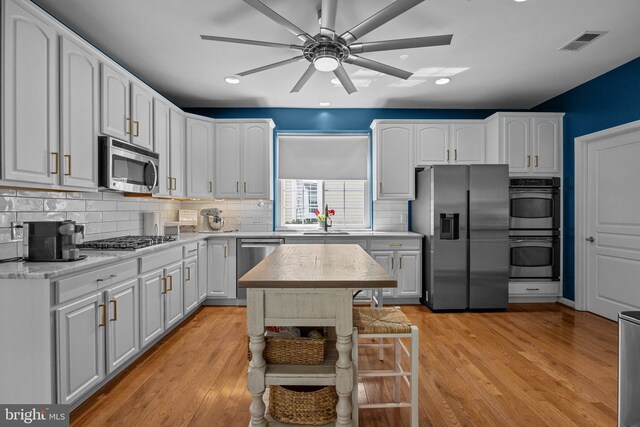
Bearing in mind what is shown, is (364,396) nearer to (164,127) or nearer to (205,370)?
(205,370)

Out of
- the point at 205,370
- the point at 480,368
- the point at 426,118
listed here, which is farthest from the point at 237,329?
the point at 426,118

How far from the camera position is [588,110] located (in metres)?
4.02

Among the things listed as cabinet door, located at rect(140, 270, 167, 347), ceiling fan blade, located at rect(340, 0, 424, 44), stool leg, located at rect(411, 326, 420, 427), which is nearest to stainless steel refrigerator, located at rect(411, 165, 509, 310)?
ceiling fan blade, located at rect(340, 0, 424, 44)

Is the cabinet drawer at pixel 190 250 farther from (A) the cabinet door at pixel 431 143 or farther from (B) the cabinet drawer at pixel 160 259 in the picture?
(A) the cabinet door at pixel 431 143

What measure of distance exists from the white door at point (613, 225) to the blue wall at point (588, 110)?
19 cm

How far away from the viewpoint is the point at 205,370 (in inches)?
104

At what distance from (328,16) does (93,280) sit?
2.16 metres

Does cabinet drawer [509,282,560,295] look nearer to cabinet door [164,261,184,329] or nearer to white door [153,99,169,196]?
cabinet door [164,261,184,329]

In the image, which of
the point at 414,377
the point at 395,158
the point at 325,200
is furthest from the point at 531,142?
the point at 414,377

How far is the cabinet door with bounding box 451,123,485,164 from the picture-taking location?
15.3 feet

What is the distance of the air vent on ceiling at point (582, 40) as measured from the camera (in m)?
2.93

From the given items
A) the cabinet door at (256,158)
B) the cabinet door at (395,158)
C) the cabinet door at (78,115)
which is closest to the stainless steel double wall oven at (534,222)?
the cabinet door at (395,158)

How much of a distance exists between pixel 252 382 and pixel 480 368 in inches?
74.0

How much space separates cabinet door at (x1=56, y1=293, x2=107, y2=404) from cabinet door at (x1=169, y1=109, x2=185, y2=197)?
206cm
